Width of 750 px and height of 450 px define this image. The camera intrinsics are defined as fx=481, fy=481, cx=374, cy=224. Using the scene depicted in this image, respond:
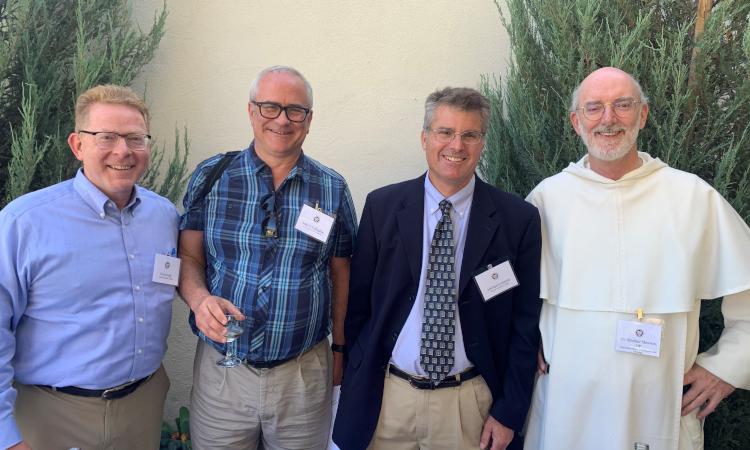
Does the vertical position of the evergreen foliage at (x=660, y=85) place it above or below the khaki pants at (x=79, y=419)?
above

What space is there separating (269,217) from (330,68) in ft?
6.37

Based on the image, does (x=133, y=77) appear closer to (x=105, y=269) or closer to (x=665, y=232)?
(x=105, y=269)

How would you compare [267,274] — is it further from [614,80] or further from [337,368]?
[614,80]

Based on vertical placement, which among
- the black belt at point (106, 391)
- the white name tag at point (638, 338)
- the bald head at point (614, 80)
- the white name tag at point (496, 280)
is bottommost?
the black belt at point (106, 391)

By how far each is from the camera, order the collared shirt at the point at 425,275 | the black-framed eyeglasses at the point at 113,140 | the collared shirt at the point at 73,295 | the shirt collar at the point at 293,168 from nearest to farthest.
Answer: the collared shirt at the point at 73,295
the black-framed eyeglasses at the point at 113,140
the collared shirt at the point at 425,275
the shirt collar at the point at 293,168

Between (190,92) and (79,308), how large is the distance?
7.47 ft

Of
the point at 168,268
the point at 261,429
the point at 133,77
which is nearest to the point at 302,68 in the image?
the point at 133,77

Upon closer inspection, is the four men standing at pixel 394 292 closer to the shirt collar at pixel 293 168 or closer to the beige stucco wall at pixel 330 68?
the shirt collar at pixel 293 168

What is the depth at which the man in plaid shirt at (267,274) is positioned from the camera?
235cm

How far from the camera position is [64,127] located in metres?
3.20

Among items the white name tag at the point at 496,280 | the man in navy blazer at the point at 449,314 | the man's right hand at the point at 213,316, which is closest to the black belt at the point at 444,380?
the man in navy blazer at the point at 449,314

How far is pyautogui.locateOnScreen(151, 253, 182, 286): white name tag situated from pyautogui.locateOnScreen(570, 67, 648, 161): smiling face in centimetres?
212

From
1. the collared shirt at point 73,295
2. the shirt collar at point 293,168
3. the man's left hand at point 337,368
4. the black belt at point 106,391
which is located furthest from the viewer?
the man's left hand at point 337,368

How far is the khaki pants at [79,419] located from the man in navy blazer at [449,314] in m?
0.95
